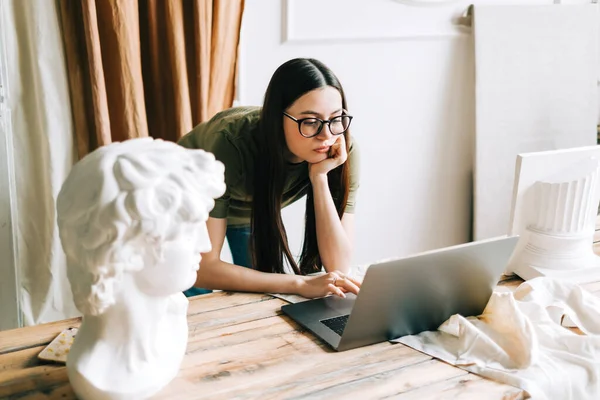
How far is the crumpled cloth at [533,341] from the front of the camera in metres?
1.26

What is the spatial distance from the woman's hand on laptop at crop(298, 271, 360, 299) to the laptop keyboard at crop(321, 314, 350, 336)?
0.12 metres

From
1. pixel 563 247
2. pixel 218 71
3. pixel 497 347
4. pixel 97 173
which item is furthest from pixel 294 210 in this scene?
pixel 97 173

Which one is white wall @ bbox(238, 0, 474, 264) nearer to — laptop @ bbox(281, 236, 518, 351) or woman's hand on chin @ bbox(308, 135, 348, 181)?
woman's hand on chin @ bbox(308, 135, 348, 181)

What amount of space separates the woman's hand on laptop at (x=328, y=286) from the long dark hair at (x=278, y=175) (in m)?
0.29

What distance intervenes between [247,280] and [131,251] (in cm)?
64

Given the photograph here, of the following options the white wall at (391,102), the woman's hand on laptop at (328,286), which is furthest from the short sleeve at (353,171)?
the white wall at (391,102)

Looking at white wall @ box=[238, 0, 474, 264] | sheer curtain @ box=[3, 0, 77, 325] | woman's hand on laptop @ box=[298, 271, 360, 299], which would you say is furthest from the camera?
white wall @ box=[238, 0, 474, 264]

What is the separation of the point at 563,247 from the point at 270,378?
3.05 feet

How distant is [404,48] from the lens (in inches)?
121

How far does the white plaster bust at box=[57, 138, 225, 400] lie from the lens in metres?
1.00

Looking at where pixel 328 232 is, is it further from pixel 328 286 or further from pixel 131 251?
pixel 131 251

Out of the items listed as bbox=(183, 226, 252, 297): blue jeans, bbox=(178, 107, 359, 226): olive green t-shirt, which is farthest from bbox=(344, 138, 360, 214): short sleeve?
bbox=(183, 226, 252, 297): blue jeans

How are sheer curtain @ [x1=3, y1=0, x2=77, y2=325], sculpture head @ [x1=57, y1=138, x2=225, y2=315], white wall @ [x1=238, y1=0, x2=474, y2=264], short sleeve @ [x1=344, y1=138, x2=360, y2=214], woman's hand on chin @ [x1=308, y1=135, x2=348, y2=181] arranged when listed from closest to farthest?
sculpture head @ [x1=57, y1=138, x2=225, y2=315]
woman's hand on chin @ [x1=308, y1=135, x2=348, y2=181]
short sleeve @ [x1=344, y1=138, x2=360, y2=214]
sheer curtain @ [x1=3, y1=0, x2=77, y2=325]
white wall @ [x1=238, y1=0, x2=474, y2=264]

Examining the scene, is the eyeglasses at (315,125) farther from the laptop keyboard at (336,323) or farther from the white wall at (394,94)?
the white wall at (394,94)
